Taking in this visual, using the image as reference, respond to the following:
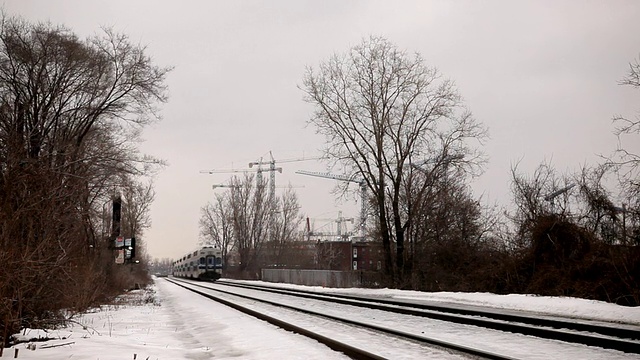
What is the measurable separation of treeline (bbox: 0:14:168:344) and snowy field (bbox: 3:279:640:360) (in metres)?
0.81

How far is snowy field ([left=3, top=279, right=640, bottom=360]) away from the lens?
948 centimetres

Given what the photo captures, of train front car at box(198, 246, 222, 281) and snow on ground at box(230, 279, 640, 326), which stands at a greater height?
train front car at box(198, 246, 222, 281)

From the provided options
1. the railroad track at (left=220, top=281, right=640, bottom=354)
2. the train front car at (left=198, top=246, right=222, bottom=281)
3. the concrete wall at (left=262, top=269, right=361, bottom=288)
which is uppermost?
the train front car at (left=198, top=246, right=222, bottom=281)

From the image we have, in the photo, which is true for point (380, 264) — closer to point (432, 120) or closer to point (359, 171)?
point (359, 171)

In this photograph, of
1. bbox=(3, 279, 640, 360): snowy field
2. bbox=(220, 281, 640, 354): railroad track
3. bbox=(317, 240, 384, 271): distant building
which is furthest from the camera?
bbox=(317, 240, 384, 271): distant building

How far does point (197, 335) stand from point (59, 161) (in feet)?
32.3

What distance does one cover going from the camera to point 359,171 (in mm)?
36000

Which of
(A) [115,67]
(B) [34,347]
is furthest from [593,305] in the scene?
(A) [115,67]

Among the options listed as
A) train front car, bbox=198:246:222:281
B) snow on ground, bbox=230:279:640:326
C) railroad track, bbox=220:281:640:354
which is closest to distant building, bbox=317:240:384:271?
train front car, bbox=198:246:222:281

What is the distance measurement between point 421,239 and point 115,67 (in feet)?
66.4

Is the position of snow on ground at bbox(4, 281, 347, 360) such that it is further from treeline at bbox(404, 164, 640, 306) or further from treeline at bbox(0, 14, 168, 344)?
treeline at bbox(404, 164, 640, 306)

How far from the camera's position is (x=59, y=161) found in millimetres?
19984

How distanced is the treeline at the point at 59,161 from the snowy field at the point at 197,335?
81 centimetres

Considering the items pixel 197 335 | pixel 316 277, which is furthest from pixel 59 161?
pixel 316 277
